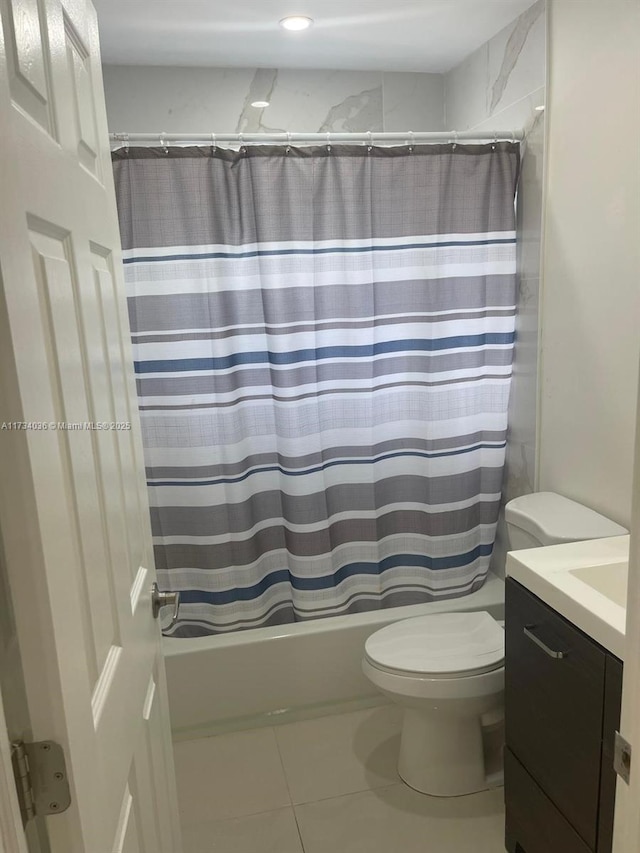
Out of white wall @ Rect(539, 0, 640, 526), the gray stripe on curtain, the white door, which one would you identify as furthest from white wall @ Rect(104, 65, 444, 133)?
the white door

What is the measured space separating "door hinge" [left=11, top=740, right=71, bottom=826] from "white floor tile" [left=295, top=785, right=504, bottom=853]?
1350 mm

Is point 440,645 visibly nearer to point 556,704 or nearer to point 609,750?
point 556,704

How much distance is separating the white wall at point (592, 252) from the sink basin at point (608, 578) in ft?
1.19

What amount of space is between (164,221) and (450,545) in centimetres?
158

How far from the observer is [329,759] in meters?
2.16

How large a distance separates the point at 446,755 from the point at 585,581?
82 centimetres

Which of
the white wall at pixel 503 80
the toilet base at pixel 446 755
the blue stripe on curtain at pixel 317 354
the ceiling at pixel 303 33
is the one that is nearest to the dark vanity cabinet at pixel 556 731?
the toilet base at pixel 446 755

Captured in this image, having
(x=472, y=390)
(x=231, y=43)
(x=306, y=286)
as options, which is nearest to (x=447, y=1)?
(x=231, y=43)

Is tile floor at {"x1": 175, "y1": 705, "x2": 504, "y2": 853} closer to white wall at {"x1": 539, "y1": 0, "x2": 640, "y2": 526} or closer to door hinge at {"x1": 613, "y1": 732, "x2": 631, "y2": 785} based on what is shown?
white wall at {"x1": 539, "y1": 0, "x2": 640, "y2": 526}

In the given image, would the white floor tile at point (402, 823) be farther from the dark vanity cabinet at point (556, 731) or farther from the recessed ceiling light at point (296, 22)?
the recessed ceiling light at point (296, 22)

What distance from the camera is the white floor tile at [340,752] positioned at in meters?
2.05

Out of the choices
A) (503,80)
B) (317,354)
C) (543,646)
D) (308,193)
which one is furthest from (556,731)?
(503,80)

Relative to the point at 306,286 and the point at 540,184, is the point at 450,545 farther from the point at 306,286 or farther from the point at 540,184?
the point at 540,184

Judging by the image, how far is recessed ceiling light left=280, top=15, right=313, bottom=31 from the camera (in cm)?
209
